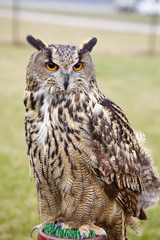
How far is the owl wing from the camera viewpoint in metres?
2.84

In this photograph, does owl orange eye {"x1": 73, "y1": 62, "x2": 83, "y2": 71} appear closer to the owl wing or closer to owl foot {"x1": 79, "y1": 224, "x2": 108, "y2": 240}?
the owl wing

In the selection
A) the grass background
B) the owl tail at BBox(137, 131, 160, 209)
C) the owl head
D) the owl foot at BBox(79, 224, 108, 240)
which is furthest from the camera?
the grass background

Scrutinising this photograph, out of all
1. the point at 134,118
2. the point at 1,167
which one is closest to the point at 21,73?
the point at 134,118

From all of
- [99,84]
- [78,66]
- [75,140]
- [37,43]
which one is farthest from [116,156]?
[99,84]

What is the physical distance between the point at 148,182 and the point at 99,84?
8544 mm

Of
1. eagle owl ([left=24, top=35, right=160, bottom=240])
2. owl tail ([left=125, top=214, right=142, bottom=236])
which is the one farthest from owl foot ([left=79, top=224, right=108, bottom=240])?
owl tail ([left=125, top=214, right=142, bottom=236])

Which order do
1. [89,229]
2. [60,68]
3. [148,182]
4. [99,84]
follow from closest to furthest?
[60,68] → [89,229] → [148,182] → [99,84]

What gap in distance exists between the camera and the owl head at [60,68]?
2674 millimetres

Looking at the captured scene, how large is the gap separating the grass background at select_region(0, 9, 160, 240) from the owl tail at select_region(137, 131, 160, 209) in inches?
54.3

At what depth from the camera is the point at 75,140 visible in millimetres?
2736

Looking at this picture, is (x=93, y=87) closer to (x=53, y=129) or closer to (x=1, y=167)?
(x=53, y=129)

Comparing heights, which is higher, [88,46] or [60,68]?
[88,46]

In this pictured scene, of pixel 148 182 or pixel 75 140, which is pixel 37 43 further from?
pixel 148 182

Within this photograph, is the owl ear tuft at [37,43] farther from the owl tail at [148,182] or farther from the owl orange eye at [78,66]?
the owl tail at [148,182]
